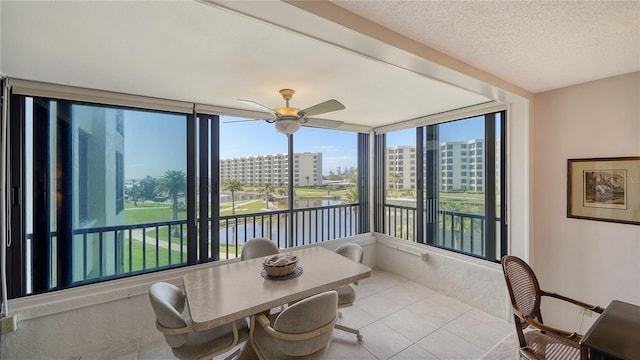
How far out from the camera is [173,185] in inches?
114

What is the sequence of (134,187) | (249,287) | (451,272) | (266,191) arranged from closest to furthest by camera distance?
1. (249,287)
2. (134,187)
3. (451,272)
4. (266,191)

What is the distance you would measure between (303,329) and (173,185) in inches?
89.0

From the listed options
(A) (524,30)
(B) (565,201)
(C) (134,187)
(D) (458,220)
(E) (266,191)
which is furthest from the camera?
(E) (266,191)

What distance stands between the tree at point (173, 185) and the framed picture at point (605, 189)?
3969 millimetres

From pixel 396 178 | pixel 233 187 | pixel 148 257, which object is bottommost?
pixel 148 257

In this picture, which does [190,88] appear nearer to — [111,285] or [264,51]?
[264,51]

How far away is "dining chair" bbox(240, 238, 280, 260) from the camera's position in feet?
9.31

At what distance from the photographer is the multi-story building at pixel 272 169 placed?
3.38 meters

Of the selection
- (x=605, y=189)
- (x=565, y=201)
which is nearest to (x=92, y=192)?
(x=565, y=201)

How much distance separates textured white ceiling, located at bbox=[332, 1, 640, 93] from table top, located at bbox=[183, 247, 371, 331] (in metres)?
1.82

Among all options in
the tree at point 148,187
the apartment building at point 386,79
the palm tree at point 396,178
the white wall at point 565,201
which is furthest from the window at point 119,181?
the white wall at point 565,201

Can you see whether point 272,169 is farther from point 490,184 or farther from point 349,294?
point 490,184

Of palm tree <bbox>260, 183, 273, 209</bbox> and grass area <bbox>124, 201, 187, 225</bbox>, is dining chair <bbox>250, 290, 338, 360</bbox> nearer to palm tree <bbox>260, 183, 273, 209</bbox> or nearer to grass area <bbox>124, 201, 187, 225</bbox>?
grass area <bbox>124, 201, 187, 225</bbox>

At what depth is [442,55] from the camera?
1.65 metres
